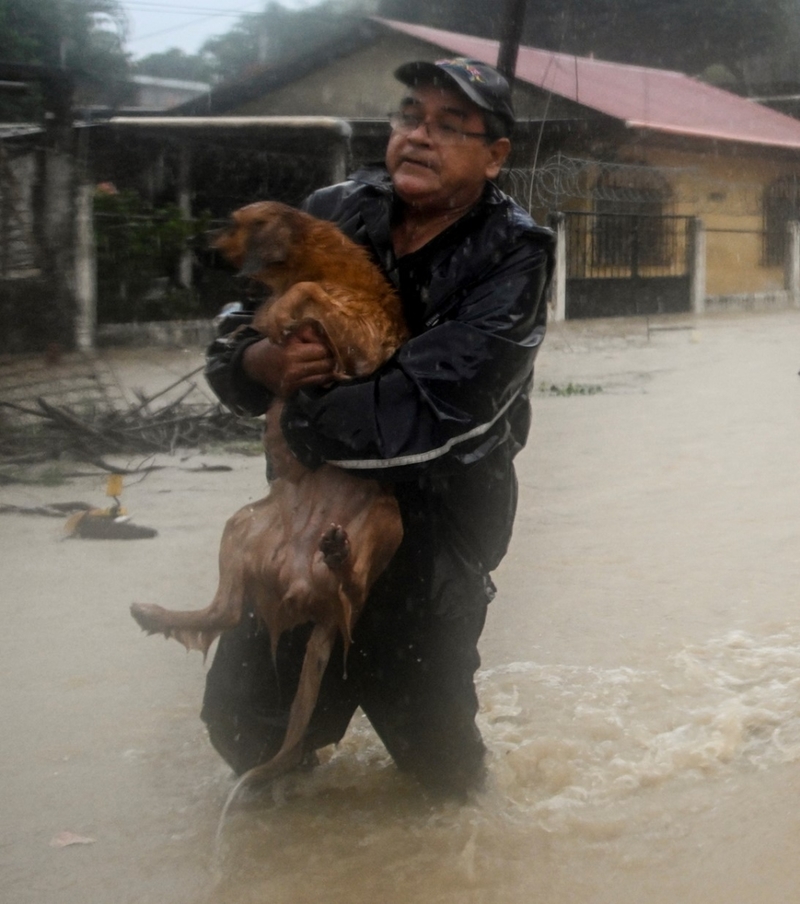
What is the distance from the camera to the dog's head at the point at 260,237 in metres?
2.12

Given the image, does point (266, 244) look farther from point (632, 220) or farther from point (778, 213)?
point (778, 213)

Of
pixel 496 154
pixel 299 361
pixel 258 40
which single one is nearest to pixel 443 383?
pixel 299 361

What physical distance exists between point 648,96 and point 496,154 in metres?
7.69

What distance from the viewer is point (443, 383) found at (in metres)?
2.10

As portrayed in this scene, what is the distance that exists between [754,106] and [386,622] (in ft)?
33.5

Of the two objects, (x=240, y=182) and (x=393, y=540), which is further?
(x=240, y=182)

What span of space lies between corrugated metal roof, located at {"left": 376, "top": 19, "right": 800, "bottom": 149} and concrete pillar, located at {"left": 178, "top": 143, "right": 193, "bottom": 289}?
2.21 m

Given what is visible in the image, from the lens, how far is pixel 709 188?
1502cm

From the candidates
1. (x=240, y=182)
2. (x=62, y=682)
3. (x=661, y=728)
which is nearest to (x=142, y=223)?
(x=240, y=182)

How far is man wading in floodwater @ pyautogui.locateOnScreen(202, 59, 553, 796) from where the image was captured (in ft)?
6.93

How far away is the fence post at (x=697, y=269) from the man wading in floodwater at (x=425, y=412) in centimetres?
1223

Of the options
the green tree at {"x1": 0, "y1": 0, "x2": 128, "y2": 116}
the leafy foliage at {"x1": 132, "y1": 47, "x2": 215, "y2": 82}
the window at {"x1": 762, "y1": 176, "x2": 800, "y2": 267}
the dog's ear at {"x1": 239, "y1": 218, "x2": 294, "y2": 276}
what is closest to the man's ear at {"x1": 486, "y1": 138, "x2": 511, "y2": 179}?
the dog's ear at {"x1": 239, "y1": 218, "x2": 294, "y2": 276}

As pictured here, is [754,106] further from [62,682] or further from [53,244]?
[62,682]

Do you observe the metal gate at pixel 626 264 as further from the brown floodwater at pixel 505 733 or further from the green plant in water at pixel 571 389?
the brown floodwater at pixel 505 733
